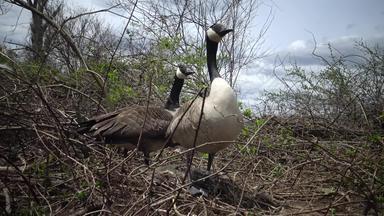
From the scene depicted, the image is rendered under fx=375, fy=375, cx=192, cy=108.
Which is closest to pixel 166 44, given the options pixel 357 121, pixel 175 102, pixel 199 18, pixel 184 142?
pixel 175 102

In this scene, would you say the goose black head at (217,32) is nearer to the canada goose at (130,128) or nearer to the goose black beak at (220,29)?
the goose black beak at (220,29)

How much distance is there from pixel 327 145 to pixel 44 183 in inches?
156

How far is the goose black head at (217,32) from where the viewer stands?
203 inches

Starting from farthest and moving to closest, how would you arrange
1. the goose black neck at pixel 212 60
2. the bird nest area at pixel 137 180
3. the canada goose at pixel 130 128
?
the goose black neck at pixel 212 60 < the canada goose at pixel 130 128 < the bird nest area at pixel 137 180

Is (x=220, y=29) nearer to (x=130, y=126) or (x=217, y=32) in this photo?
(x=217, y=32)

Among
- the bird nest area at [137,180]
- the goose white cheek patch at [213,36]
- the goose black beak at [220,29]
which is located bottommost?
the bird nest area at [137,180]

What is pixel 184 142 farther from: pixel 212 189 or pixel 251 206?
pixel 251 206

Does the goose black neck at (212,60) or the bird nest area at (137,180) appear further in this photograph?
the goose black neck at (212,60)

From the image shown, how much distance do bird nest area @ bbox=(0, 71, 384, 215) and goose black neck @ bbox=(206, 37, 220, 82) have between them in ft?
3.70

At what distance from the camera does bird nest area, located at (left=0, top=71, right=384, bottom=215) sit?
2.76 m

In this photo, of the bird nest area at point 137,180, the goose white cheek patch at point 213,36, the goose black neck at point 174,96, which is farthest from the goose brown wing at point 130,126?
the goose white cheek patch at point 213,36

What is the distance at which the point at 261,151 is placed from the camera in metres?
5.43

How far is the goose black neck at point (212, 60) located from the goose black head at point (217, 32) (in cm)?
7

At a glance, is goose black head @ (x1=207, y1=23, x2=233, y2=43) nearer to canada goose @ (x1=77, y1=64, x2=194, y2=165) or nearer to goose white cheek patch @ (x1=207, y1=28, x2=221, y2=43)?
goose white cheek patch @ (x1=207, y1=28, x2=221, y2=43)
